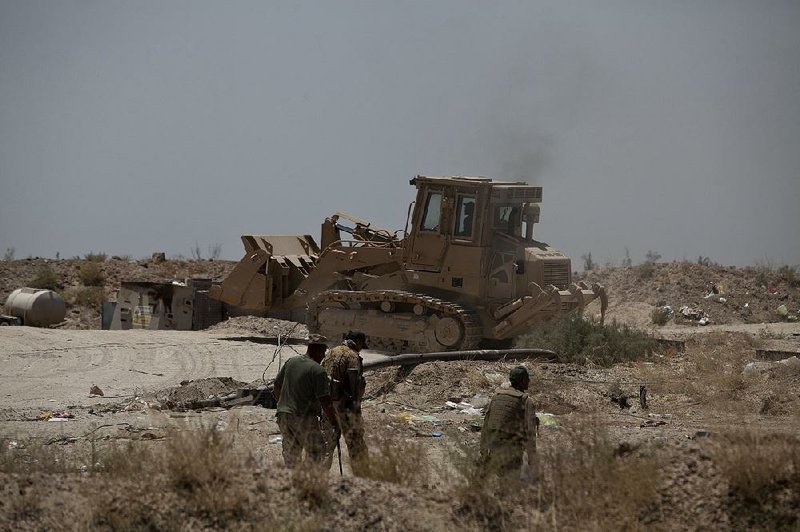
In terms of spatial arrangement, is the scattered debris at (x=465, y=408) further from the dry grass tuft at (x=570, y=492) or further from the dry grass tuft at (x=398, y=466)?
the dry grass tuft at (x=570, y=492)

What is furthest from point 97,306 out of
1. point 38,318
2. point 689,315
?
point 689,315

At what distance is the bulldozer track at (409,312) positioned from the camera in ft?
63.9

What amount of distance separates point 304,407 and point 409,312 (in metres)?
11.3

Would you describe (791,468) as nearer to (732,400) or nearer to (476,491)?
(476,491)

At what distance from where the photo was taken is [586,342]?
18.7 m

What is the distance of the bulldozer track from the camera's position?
19.5 meters

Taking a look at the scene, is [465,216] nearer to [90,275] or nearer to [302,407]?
[302,407]

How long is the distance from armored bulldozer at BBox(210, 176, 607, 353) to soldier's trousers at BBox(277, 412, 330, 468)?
1019cm

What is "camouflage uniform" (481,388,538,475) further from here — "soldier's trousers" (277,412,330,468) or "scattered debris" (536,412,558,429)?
"scattered debris" (536,412,558,429)

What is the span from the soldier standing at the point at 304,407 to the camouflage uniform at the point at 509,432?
142cm

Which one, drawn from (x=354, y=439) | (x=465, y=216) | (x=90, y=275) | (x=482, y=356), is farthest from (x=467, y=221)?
(x=90, y=275)

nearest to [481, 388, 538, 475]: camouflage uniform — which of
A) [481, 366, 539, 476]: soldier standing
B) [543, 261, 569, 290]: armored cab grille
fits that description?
[481, 366, 539, 476]: soldier standing

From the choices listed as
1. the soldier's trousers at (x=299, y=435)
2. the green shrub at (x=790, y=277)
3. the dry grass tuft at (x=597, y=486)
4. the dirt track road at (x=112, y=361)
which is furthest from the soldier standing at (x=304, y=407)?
the green shrub at (x=790, y=277)

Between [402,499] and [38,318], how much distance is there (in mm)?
20355
